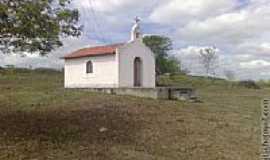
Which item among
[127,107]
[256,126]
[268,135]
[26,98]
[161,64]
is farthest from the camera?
[161,64]

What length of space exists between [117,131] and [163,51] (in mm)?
53748

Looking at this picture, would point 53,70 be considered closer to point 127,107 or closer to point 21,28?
point 127,107

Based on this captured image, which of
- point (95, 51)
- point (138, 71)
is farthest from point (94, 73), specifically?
point (138, 71)

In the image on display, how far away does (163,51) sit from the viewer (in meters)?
69.0

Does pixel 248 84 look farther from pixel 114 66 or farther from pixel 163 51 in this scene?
pixel 114 66

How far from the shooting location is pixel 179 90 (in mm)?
29031

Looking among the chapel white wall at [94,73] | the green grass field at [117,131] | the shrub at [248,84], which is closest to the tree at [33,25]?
the green grass field at [117,131]

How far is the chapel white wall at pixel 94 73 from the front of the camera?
105 feet

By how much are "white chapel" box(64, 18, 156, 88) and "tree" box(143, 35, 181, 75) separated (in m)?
30.5

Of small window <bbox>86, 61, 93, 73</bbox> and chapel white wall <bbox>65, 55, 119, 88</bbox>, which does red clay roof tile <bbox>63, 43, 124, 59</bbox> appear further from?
small window <bbox>86, 61, 93, 73</bbox>

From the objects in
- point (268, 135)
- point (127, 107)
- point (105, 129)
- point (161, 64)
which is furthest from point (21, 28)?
point (161, 64)

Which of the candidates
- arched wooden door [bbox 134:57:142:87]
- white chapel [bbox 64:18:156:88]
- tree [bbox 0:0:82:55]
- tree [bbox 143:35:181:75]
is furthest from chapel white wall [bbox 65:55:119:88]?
tree [bbox 143:35:181:75]

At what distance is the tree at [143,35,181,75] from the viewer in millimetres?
65938

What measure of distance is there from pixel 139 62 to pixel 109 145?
20489 mm
